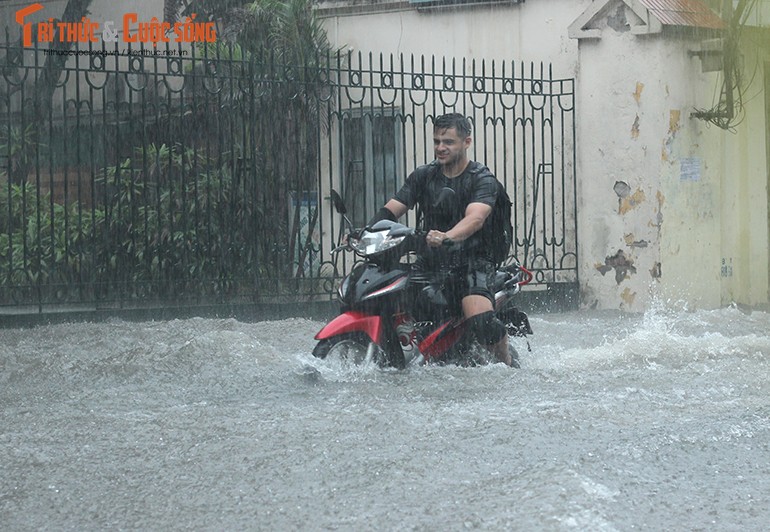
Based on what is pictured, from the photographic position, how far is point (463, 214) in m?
7.96

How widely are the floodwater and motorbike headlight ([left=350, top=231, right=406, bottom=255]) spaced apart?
707 millimetres

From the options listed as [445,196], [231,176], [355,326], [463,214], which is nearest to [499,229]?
[463,214]

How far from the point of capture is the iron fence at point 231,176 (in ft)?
37.9

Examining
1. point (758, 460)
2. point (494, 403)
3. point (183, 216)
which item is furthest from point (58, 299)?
point (758, 460)

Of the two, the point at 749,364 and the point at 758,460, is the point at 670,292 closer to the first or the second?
the point at 749,364

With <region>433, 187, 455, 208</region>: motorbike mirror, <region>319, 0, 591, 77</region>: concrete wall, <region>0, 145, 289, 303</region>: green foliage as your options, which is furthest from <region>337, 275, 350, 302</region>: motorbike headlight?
<region>319, 0, 591, 77</region>: concrete wall

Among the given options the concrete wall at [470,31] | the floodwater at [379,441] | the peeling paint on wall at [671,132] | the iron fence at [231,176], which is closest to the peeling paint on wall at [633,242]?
the iron fence at [231,176]

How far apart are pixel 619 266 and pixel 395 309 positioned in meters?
6.94

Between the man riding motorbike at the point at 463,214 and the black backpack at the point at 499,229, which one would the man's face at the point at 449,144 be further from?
the black backpack at the point at 499,229

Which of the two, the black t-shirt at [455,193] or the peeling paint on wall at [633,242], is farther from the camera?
the peeling paint on wall at [633,242]

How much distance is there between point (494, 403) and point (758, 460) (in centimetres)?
165

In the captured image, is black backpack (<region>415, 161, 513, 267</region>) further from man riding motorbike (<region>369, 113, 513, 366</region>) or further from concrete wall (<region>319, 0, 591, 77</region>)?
concrete wall (<region>319, 0, 591, 77</region>)

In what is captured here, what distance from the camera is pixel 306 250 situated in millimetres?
12781

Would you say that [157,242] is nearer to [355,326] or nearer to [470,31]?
[355,326]
